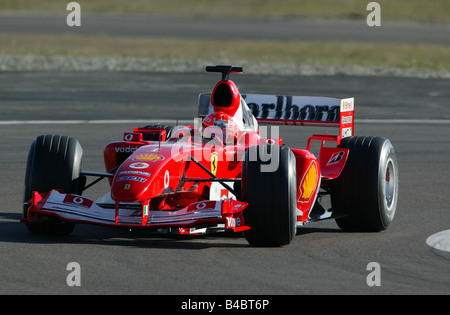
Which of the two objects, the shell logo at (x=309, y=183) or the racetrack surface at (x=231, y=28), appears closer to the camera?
the shell logo at (x=309, y=183)

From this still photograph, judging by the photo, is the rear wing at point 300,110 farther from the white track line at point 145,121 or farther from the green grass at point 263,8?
the green grass at point 263,8

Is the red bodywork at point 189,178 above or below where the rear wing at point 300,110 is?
below

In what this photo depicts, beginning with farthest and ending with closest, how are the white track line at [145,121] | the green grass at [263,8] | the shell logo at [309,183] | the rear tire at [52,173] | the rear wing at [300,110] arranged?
the green grass at [263,8]
the white track line at [145,121]
the rear wing at [300,110]
the shell logo at [309,183]
the rear tire at [52,173]

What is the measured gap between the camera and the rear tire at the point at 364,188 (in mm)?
9203

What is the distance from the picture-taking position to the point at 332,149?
962cm

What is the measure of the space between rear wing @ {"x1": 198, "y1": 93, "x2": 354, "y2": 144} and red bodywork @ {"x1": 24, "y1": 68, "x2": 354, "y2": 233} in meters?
0.01

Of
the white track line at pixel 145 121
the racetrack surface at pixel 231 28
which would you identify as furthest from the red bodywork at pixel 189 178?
the racetrack surface at pixel 231 28

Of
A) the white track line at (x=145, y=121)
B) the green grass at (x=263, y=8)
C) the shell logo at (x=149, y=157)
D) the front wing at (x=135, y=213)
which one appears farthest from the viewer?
the green grass at (x=263, y=8)

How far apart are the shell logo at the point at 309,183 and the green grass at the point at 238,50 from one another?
1984cm

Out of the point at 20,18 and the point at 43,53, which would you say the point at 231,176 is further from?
the point at 20,18

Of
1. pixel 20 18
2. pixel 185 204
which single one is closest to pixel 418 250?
pixel 185 204

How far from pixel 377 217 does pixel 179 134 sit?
7.22 feet

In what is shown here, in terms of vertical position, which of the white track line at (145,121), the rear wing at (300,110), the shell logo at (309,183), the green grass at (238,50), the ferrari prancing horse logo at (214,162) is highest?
the green grass at (238,50)

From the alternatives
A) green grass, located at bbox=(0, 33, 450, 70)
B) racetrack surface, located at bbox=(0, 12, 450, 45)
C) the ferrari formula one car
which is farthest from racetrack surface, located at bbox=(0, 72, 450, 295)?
racetrack surface, located at bbox=(0, 12, 450, 45)
